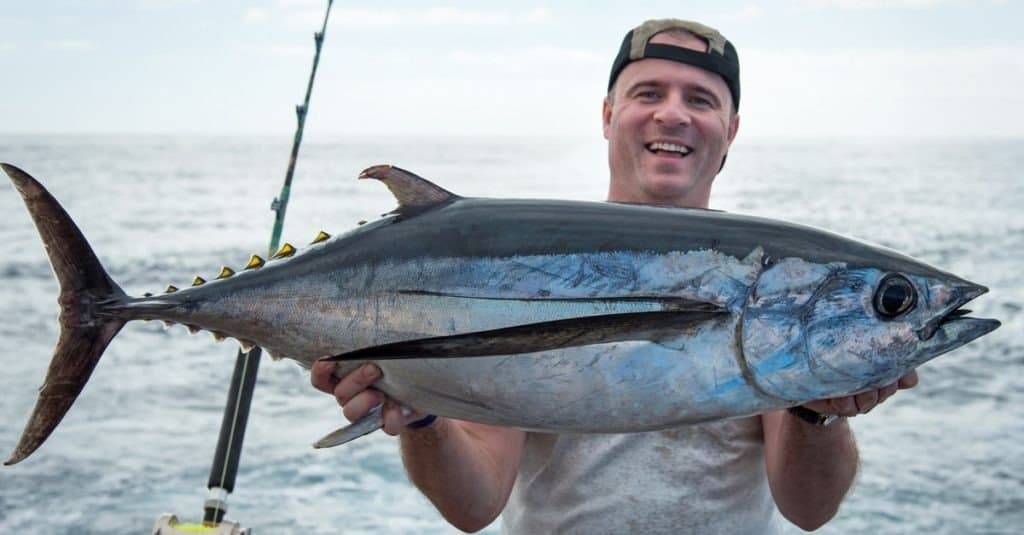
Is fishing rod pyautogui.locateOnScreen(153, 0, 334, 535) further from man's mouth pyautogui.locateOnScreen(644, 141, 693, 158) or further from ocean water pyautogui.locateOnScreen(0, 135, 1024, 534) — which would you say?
ocean water pyautogui.locateOnScreen(0, 135, 1024, 534)

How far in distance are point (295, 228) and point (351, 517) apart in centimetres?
1448

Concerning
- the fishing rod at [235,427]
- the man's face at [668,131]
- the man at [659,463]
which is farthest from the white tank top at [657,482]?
the fishing rod at [235,427]

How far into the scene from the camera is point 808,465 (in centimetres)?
246

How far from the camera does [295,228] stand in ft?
66.0

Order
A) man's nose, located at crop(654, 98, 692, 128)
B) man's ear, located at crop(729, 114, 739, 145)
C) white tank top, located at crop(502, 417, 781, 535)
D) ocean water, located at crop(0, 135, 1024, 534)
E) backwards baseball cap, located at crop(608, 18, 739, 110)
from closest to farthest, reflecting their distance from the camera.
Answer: white tank top, located at crop(502, 417, 781, 535), man's nose, located at crop(654, 98, 692, 128), backwards baseball cap, located at crop(608, 18, 739, 110), man's ear, located at crop(729, 114, 739, 145), ocean water, located at crop(0, 135, 1024, 534)

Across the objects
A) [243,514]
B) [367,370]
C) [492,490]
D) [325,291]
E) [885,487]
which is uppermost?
[325,291]

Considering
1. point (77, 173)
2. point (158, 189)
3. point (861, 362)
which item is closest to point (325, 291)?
point (861, 362)

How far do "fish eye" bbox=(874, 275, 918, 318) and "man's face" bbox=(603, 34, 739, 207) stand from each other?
1129 millimetres

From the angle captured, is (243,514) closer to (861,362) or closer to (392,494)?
(392,494)

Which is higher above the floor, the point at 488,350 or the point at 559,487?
the point at 488,350

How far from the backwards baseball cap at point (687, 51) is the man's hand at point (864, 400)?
123 centimetres

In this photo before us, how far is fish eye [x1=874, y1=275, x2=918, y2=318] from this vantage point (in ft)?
5.61

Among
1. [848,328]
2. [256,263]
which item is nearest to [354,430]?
[256,263]

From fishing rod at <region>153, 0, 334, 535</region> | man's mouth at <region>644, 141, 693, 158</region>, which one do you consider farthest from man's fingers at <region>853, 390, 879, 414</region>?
fishing rod at <region>153, 0, 334, 535</region>
